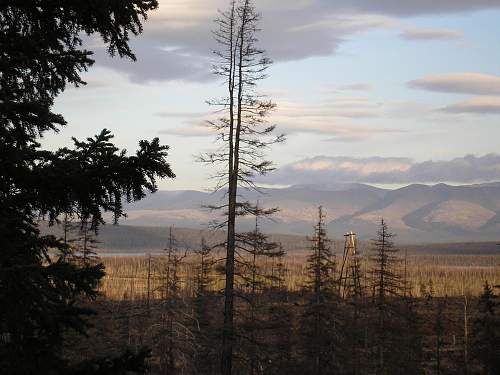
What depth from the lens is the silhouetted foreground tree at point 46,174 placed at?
5.77 m

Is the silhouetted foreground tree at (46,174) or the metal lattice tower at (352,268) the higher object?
the silhouetted foreground tree at (46,174)

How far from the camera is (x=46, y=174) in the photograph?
6387 mm

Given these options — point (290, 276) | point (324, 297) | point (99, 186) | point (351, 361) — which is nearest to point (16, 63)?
point (99, 186)

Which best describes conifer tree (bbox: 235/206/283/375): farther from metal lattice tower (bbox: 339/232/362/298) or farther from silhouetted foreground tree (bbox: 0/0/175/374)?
silhouetted foreground tree (bbox: 0/0/175/374)

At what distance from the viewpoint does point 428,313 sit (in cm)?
8412

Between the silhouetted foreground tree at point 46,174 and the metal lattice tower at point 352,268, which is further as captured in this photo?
the metal lattice tower at point 352,268

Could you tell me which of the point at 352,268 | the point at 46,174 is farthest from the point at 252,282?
the point at 352,268

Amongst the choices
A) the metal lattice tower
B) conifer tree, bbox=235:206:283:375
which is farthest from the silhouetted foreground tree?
the metal lattice tower

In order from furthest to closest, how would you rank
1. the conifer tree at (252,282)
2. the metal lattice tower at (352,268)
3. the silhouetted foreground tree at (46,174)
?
the metal lattice tower at (352,268) → the conifer tree at (252,282) → the silhouetted foreground tree at (46,174)

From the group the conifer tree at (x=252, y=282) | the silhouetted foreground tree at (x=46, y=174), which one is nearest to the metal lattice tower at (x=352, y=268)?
the conifer tree at (x=252, y=282)

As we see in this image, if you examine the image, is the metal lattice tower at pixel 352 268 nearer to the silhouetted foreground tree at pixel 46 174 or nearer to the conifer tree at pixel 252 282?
the conifer tree at pixel 252 282

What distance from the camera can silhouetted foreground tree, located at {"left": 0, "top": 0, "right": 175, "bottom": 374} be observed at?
227 inches

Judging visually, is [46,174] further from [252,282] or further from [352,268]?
[352,268]

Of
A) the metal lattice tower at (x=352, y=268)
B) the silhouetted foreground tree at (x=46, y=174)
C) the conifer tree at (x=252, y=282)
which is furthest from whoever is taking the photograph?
the metal lattice tower at (x=352, y=268)
